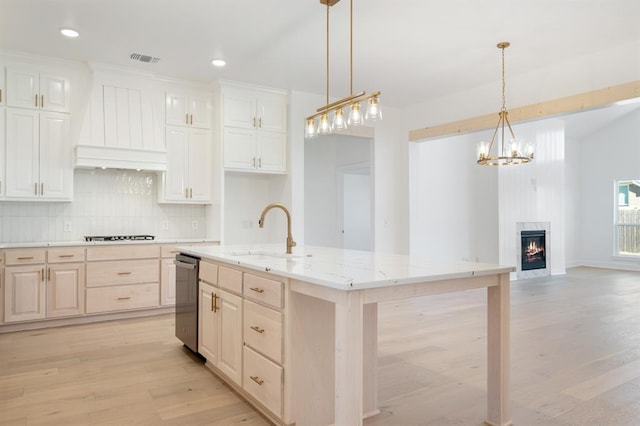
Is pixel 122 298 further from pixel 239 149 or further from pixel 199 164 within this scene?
pixel 239 149

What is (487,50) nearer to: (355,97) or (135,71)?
(355,97)

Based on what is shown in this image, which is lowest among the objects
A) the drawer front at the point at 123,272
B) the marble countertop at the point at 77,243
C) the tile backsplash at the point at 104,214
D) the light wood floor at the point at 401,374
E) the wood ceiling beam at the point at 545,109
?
the light wood floor at the point at 401,374

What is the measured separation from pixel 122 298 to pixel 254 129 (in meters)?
2.56

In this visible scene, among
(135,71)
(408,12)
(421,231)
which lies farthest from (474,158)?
(135,71)

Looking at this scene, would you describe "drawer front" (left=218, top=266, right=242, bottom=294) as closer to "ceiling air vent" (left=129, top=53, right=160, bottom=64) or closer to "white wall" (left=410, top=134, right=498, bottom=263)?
"ceiling air vent" (left=129, top=53, right=160, bottom=64)

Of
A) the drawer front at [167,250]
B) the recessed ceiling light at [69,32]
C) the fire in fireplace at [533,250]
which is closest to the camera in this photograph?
the recessed ceiling light at [69,32]

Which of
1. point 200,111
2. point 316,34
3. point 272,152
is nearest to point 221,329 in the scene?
point 316,34

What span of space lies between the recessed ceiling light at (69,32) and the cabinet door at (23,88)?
2.91ft

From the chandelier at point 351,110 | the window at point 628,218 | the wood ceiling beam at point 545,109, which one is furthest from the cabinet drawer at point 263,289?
the window at point 628,218

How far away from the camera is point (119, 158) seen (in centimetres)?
489

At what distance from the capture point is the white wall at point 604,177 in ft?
31.7

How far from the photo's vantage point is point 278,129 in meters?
5.85

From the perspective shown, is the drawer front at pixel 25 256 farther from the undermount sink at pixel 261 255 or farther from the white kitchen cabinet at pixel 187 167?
the undermount sink at pixel 261 255

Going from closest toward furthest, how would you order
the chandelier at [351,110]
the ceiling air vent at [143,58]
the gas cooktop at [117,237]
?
1. the chandelier at [351,110]
2. the ceiling air vent at [143,58]
3. the gas cooktop at [117,237]
